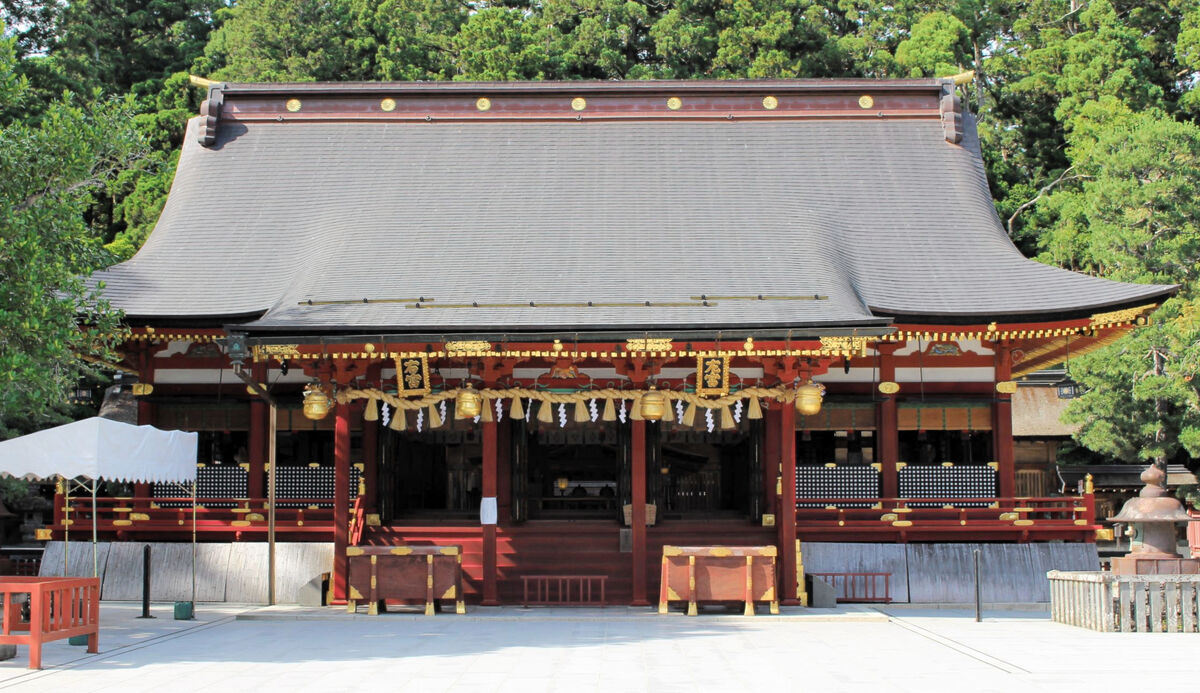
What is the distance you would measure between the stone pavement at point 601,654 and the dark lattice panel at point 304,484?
8.57 ft

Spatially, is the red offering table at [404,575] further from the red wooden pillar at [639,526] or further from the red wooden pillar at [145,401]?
the red wooden pillar at [145,401]

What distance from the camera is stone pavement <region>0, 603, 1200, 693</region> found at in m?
9.48

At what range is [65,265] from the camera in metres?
13.2

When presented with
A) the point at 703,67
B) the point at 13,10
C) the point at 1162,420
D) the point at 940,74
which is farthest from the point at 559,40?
the point at 1162,420

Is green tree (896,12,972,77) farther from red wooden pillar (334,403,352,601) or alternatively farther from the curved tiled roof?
red wooden pillar (334,403,352,601)

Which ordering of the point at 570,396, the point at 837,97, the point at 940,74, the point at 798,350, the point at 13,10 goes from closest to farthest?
the point at 798,350 → the point at 570,396 → the point at 837,97 → the point at 940,74 → the point at 13,10

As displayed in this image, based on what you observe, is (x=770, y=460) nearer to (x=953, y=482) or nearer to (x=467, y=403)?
(x=953, y=482)

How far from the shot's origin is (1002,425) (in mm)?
17750

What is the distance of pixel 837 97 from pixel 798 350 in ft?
29.6

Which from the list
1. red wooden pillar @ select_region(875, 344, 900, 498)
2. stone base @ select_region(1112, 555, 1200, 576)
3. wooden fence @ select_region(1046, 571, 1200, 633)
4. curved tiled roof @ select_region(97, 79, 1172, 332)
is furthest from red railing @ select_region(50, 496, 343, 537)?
stone base @ select_region(1112, 555, 1200, 576)

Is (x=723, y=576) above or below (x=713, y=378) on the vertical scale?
below

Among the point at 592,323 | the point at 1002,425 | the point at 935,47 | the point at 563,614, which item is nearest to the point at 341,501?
the point at 563,614

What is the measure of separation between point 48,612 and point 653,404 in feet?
25.2

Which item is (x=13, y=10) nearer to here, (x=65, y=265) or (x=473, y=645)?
(x=65, y=265)
